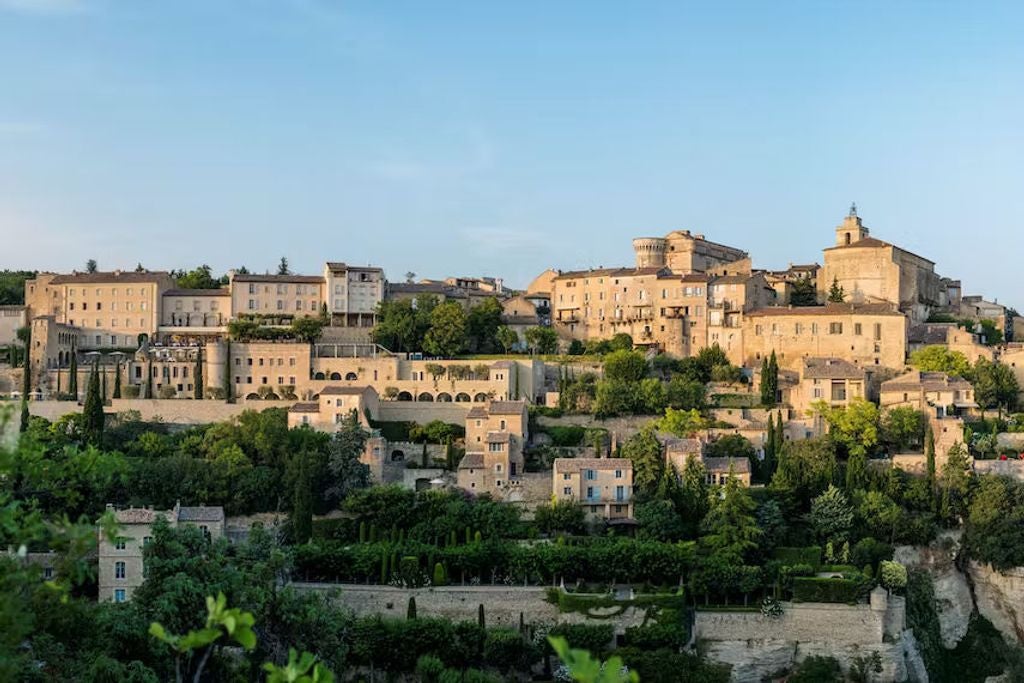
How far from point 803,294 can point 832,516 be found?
2896cm

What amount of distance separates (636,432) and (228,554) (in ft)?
79.7

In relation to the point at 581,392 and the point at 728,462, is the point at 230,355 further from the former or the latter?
the point at 728,462

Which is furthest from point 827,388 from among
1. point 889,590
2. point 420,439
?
point 420,439

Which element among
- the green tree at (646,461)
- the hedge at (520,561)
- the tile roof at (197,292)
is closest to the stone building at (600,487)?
the green tree at (646,461)

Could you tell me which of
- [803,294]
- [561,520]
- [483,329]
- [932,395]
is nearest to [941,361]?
[932,395]

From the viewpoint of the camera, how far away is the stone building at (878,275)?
6688 cm

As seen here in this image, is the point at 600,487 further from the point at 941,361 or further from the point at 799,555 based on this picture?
the point at 941,361

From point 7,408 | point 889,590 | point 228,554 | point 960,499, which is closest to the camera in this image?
point 7,408

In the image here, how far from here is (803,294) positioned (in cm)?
7044

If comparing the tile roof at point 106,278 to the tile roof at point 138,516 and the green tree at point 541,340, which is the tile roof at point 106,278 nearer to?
the green tree at point 541,340

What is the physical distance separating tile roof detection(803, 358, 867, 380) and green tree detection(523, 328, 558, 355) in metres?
13.9

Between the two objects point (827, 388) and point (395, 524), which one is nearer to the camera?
point (395, 524)

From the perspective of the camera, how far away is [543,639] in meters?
38.3

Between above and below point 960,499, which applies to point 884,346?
above
